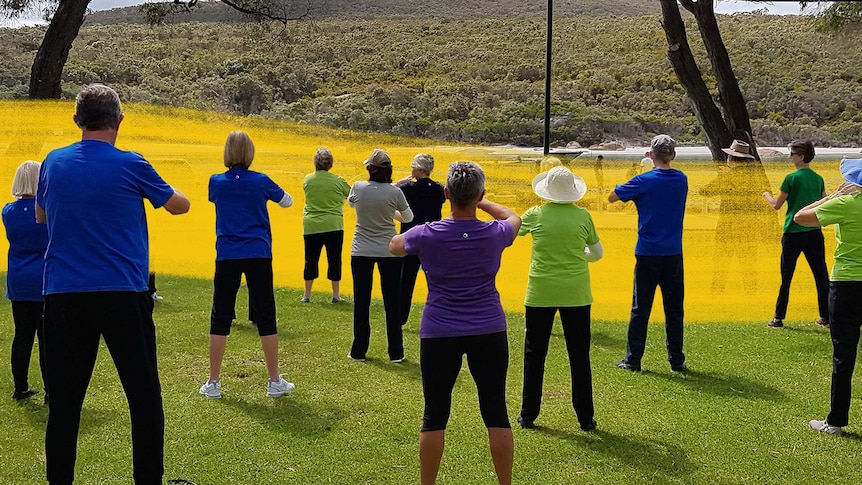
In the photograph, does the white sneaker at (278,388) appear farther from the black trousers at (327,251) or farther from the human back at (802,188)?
the human back at (802,188)

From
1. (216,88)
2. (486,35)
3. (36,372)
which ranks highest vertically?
(486,35)

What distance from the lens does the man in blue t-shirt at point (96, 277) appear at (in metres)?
3.93

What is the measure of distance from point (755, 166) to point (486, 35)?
169ft

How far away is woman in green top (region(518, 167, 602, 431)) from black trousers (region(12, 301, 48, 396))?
3.56m

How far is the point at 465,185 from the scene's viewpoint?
13.9 feet

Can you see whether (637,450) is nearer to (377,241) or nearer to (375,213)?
(377,241)

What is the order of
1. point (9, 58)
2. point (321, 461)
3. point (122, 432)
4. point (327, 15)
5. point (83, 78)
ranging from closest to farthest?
point (321, 461), point (122, 432), point (83, 78), point (9, 58), point (327, 15)

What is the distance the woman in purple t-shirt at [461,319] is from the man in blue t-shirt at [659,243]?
2.93 metres

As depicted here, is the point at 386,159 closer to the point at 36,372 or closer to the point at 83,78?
the point at 36,372

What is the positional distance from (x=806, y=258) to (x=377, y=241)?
187 inches

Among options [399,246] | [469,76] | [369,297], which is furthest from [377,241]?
[469,76]

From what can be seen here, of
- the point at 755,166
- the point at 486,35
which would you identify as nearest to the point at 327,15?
the point at 486,35

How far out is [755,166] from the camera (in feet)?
39.5

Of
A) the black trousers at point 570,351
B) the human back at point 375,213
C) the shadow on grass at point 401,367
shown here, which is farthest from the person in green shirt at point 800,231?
the shadow on grass at point 401,367
